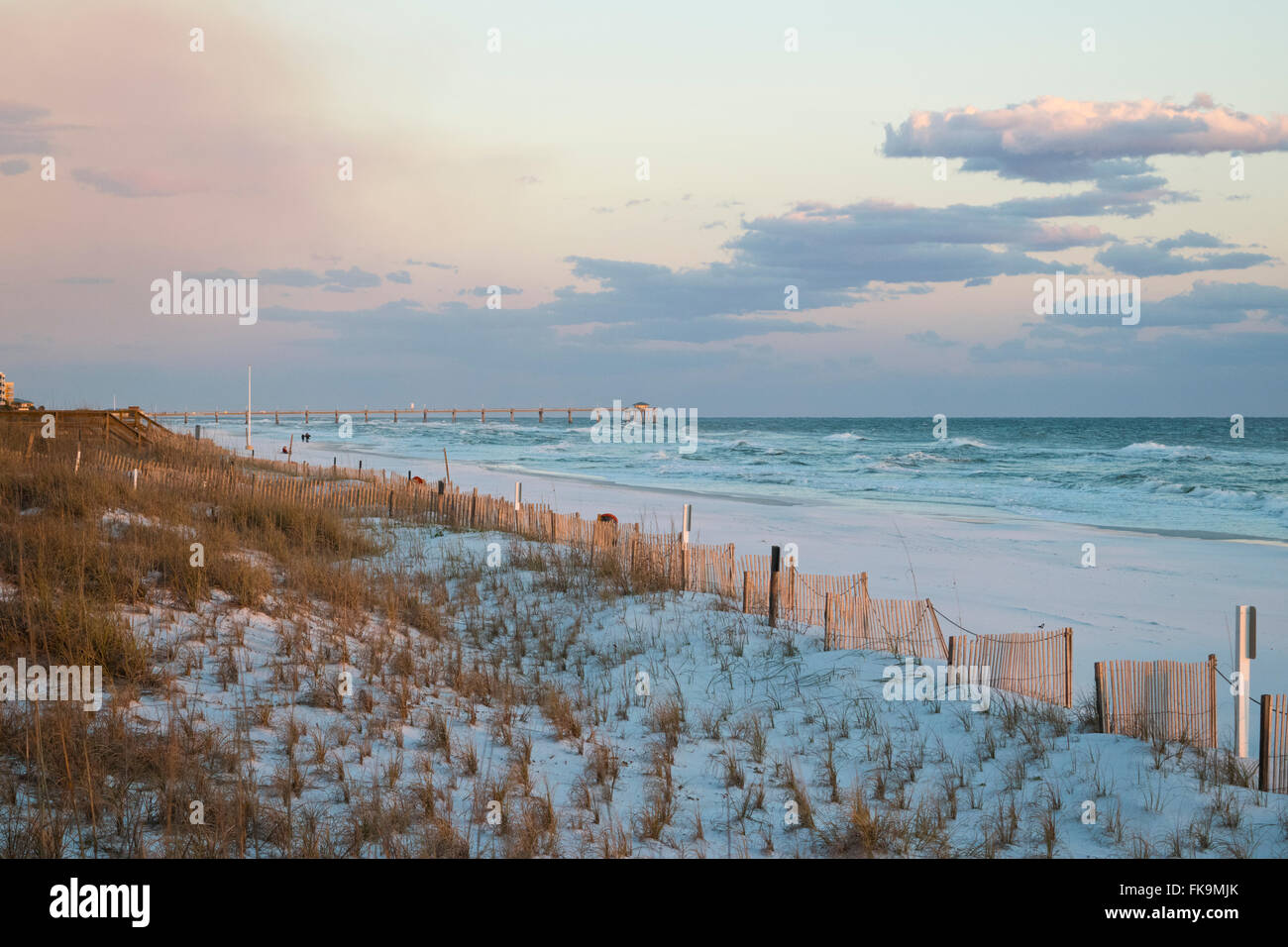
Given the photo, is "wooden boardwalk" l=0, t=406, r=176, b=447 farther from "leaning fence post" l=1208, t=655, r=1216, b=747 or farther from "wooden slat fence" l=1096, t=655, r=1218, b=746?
"leaning fence post" l=1208, t=655, r=1216, b=747

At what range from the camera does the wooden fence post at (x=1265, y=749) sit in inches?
209

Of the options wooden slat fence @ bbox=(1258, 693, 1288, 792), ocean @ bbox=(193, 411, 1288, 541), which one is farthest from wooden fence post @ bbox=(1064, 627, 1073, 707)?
ocean @ bbox=(193, 411, 1288, 541)

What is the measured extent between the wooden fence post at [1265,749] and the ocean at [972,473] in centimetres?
1964

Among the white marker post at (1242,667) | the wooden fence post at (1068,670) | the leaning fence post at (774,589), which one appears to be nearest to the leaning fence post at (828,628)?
the leaning fence post at (774,589)

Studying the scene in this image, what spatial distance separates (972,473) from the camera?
4238 centimetres

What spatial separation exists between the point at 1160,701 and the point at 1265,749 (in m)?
0.85
